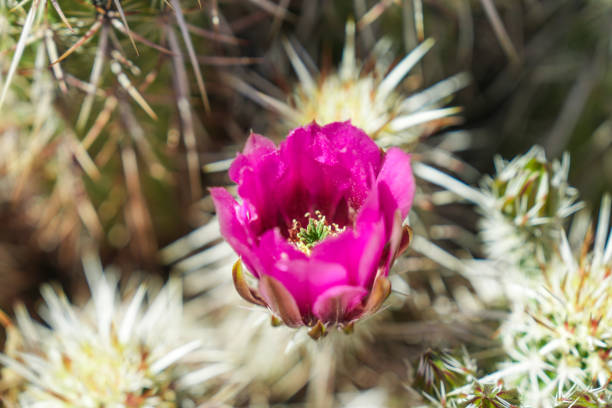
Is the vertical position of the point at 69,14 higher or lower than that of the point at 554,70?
higher

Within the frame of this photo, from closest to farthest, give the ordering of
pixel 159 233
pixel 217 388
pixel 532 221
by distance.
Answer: pixel 532 221 < pixel 217 388 < pixel 159 233

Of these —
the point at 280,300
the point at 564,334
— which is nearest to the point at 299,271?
the point at 280,300

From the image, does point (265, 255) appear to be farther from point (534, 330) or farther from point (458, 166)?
point (458, 166)

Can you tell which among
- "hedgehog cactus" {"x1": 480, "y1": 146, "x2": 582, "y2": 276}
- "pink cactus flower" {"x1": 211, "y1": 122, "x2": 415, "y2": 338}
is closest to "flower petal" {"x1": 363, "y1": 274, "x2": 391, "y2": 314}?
"pink cactus flower" {"x1": 211, "y1": 122, "x2": 415, "y2": 338}

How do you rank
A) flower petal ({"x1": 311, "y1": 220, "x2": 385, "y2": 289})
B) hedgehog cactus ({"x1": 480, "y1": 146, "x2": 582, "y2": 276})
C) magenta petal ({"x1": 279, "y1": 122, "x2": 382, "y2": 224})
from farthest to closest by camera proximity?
hedgehog cactus ({"x1": 480, "y1": 146, "x2": 582, "y2": 276})
magenta petal ({"x1": 279, "y1": 122, "x2": 382, "y2": 224})
flower petal ({"x1": 311, "y1": 220, "x2": 385, "y2": 289})

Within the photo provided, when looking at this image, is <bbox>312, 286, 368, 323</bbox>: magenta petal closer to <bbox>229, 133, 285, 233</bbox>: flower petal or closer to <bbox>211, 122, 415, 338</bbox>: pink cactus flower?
<bbox>211, 122, 415, 338</bbox>: pink cactus flower

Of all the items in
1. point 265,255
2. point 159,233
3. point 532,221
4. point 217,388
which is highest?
point 265,255

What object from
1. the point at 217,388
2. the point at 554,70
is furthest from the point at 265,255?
the point at 554,70

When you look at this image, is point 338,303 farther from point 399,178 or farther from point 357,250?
point 399,178
